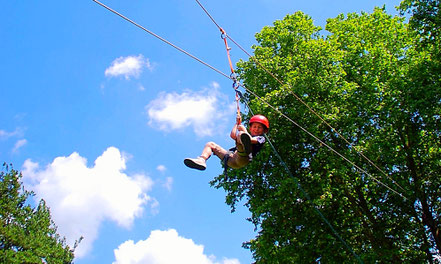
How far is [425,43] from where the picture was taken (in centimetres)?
1338

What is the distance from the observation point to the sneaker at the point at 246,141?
581 centimetres

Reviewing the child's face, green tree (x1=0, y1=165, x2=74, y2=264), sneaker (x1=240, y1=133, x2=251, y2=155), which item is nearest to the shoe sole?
sneaker (x1=240, y1=133, x2=251, y2=155)

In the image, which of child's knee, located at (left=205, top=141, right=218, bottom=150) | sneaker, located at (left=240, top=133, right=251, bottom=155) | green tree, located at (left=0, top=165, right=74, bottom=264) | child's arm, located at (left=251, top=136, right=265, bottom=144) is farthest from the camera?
green tree, located at (left=0, top=165, right=74, bottom=264)

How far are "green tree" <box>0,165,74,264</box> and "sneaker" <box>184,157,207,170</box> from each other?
70.2 ft

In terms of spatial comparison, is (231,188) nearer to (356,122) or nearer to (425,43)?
(356,122)

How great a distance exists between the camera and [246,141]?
19.2 feet

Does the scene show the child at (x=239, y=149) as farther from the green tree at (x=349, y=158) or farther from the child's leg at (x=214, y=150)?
the green tree at (x=349, y=158)

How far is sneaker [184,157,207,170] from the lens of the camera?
5.86 metres

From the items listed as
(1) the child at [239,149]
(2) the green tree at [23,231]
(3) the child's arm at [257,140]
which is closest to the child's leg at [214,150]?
(1) the child at [239,149]

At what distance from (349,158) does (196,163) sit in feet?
29.0

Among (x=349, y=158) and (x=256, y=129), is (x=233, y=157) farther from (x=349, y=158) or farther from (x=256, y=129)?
(x=349, y=158)

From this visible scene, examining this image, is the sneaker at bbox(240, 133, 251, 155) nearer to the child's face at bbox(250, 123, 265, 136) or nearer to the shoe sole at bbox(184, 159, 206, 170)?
the child's face at bbox(250, 123, 265, 136)

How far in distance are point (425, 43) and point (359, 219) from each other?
21.9 ft

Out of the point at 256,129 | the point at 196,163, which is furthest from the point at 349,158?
the point at 196,163
